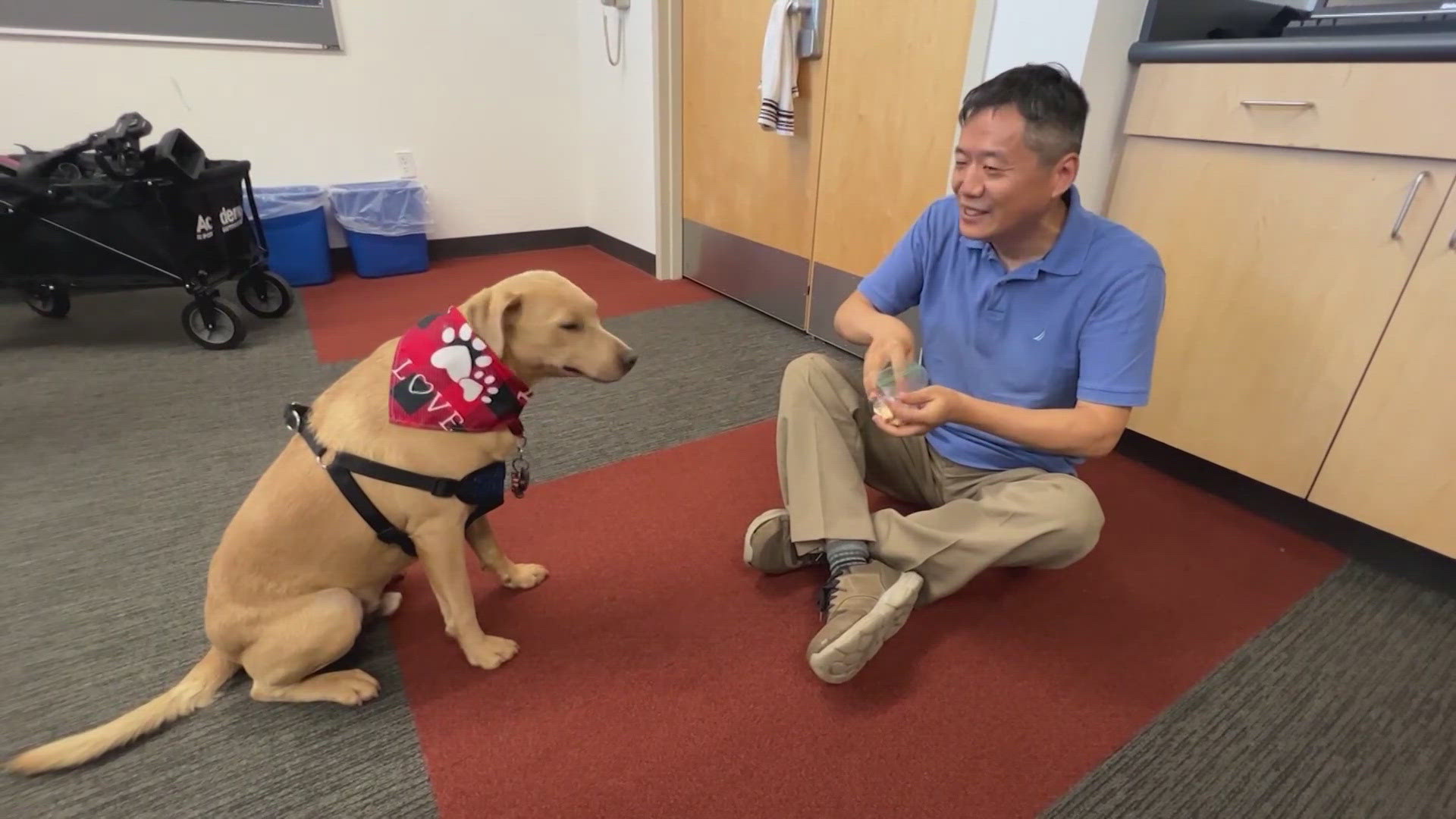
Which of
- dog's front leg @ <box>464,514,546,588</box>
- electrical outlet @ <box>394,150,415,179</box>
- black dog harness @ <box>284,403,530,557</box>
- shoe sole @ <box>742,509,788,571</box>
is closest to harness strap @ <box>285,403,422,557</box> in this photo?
black dog harness @ <box>284,403,530,557</box>

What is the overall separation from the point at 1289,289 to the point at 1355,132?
1.13 feet

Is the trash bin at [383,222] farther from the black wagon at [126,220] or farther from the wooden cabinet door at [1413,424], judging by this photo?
the wooden cabinet door at [1413,424]

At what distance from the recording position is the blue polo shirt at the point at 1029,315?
1.25m

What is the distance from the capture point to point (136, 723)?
3.77 feet

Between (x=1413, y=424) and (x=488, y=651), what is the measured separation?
1984 millimetres

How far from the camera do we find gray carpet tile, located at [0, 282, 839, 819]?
3.73 feet

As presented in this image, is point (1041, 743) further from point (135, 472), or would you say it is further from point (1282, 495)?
point (135, 472)

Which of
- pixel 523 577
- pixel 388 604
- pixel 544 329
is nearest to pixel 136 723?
pixel 388 604

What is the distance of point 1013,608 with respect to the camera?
60.6 inches

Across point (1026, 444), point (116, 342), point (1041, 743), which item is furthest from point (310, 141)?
point (1041, 743)

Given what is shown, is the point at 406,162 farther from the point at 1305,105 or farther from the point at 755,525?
the point at 1305,105

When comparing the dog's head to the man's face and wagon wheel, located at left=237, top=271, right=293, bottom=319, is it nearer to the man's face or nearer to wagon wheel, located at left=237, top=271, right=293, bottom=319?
the man's face

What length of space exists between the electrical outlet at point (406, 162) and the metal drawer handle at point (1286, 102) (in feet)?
12.3

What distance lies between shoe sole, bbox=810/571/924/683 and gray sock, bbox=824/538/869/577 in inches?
5.0
